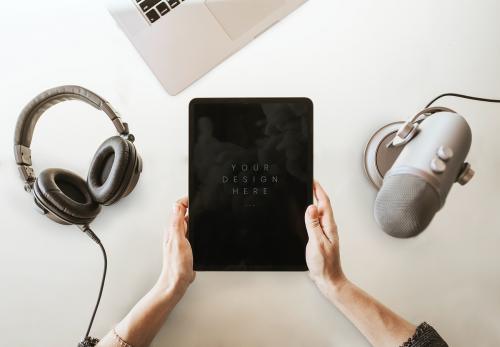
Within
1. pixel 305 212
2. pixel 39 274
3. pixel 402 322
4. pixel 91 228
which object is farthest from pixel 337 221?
pixel 39 274

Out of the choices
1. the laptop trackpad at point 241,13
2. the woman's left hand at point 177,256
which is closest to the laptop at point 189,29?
the laptop trackpad at point 241,13

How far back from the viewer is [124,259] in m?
0.70

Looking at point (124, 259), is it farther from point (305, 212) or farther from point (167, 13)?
point (167, 13)

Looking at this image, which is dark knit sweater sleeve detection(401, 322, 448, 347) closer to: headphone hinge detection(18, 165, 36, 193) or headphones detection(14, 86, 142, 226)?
headphones detection(14, 86, 142, 226)

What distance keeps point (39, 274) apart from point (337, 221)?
→ 1.86 ft

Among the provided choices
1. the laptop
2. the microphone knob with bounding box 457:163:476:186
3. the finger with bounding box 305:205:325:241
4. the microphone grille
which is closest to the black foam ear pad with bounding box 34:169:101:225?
the laptop

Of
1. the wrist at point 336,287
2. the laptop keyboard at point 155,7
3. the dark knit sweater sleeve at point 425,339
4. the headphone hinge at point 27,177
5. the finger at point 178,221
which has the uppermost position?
the laptop keyboard at point 155,7

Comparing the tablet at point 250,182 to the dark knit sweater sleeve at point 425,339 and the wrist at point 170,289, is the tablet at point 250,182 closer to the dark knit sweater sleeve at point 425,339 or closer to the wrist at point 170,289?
the wrist at point 170,289

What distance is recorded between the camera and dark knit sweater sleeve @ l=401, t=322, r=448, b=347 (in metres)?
0.60

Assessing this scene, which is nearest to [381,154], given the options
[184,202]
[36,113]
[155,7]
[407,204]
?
[407,204]

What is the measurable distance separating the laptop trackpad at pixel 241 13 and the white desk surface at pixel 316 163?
1.3 inches

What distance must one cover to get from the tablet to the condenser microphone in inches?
7.1

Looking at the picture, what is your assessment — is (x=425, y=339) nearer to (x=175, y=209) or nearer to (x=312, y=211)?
(x=312, y=211)

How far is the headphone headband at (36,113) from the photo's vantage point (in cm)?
63
